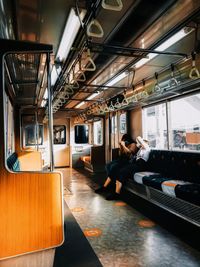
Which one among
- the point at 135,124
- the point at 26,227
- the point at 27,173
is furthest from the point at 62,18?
the point at 135,124

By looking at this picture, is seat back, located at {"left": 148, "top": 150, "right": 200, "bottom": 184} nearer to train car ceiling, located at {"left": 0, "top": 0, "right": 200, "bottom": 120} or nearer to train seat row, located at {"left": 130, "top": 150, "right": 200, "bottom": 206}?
train seat row, located at {"left": 130, "top": 150, "right": 200, "bottom": 206}

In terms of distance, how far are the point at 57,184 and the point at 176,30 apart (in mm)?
2017

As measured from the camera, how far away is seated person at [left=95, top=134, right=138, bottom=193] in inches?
209

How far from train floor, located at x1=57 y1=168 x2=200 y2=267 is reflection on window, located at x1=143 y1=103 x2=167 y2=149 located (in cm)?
183

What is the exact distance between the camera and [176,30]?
238 cm

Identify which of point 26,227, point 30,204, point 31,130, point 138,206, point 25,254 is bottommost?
point 138,206

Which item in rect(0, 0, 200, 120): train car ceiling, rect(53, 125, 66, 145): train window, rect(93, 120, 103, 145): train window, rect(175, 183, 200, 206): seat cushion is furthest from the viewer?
rect(53, 125, 66, 145): train window

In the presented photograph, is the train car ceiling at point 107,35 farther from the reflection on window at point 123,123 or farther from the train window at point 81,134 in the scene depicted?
the train window at point 81,134

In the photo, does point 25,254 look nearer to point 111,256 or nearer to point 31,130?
point 111,256

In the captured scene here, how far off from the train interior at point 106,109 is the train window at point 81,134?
4429mm

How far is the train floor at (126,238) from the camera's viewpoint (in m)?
2.39

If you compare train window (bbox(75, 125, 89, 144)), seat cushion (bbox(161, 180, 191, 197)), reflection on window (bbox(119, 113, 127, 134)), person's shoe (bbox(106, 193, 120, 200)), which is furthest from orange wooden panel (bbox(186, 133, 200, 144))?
train window (bbox(75, 125, 89, 144))

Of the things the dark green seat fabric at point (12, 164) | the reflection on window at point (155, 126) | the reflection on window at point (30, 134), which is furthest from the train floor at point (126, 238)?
the reflection on window at point (30, 134)

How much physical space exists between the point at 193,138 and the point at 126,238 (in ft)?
7.81
